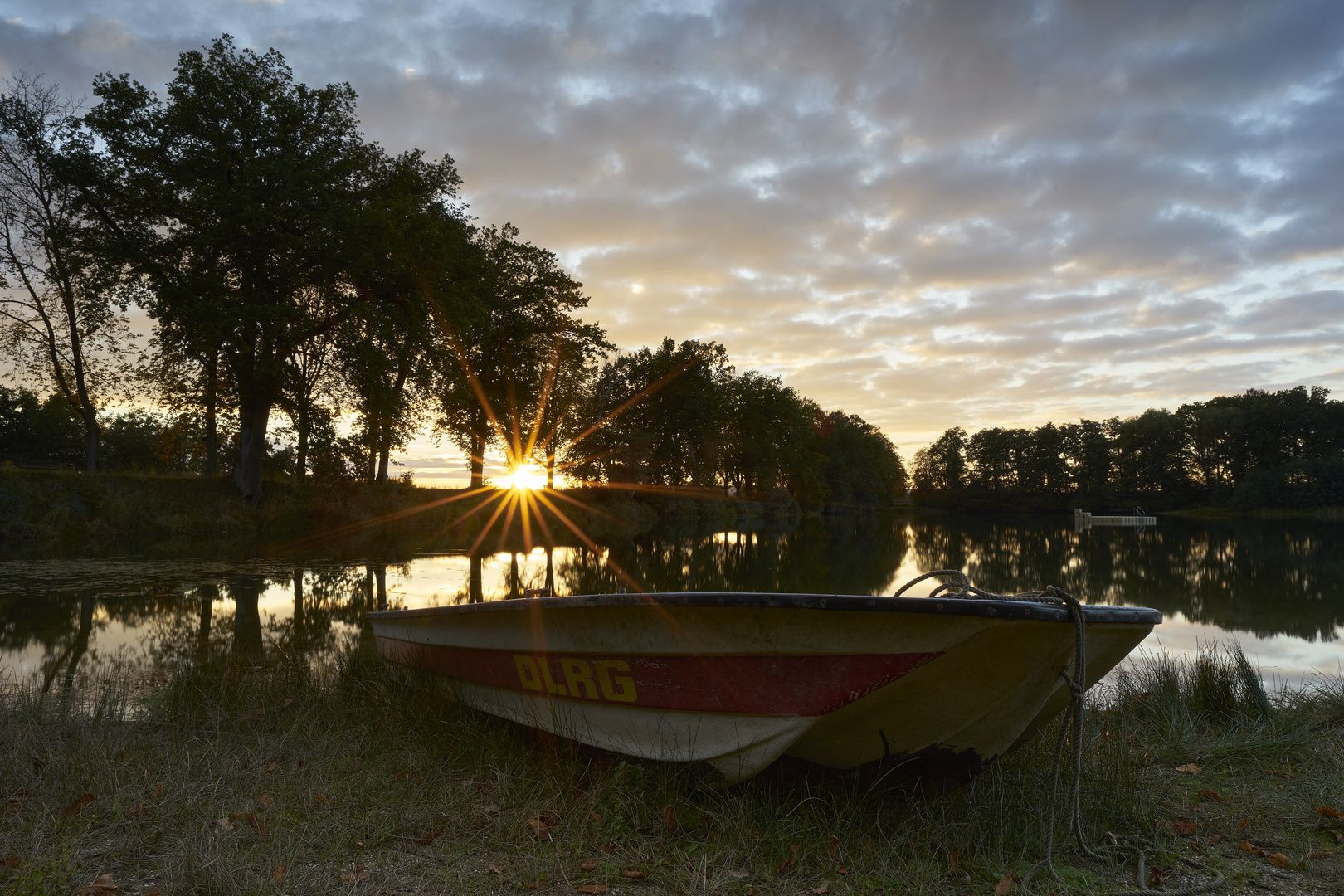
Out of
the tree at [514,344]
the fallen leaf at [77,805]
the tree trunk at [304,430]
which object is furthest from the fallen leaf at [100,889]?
the tree at [514,344]

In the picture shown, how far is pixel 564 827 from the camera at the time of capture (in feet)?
11.4

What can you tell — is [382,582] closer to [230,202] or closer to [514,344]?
[230,202]

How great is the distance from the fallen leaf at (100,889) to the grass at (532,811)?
2.2 inches

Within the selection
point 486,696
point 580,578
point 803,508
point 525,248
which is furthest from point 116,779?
point 803,508

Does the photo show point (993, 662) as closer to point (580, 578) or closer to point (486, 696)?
point (486, 696)

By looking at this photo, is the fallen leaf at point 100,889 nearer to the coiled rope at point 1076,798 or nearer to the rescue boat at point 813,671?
the rescue boat at point 813,671

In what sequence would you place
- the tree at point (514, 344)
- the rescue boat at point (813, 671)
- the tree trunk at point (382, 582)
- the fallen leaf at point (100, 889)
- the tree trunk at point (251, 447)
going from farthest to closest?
the tree at point (514, 344), the tree trunk at point (251, 447), the tree trunk at point (382, 582), the rescue boat at point (813, 671), the fallen leaf at point (100, 889)

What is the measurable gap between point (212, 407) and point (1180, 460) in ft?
317

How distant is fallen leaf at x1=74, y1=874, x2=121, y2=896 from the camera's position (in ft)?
8.91

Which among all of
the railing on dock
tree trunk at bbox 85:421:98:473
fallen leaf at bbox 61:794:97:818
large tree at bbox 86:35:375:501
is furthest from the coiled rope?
the railing on dock

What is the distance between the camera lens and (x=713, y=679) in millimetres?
3492

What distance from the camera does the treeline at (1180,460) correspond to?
7038 cm

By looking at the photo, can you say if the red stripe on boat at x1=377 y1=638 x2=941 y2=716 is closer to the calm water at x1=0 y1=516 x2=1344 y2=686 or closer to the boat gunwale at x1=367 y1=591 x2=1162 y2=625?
the boat gunwale at x1=367 y1=591 x2=1162 y2=625

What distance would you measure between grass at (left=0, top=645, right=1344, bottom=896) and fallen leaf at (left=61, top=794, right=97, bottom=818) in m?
0.01
